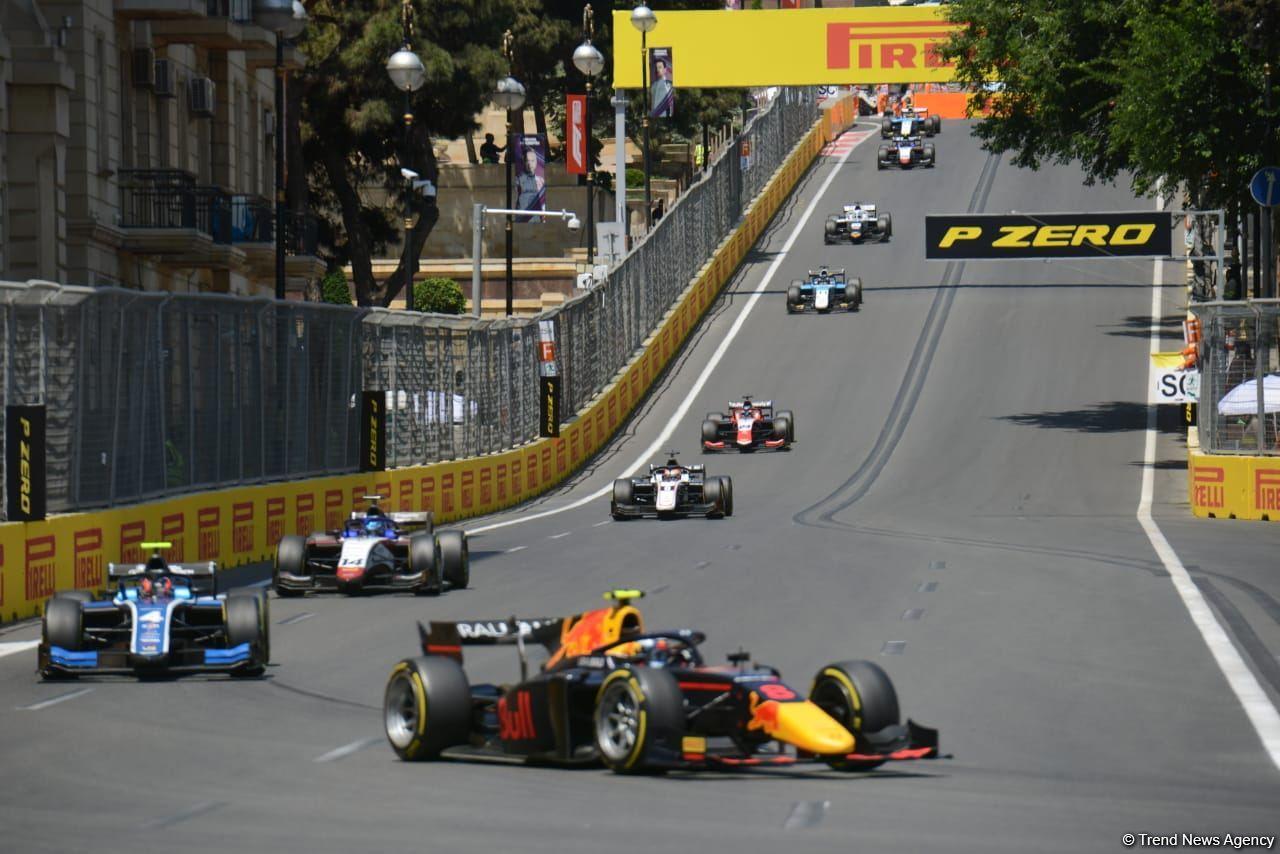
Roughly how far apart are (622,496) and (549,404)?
8.24 meters

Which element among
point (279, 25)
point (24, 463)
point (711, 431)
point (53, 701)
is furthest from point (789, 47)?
point (53, 701)

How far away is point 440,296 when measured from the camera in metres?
72.6

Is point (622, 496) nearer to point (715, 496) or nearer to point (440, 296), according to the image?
point (715, 496)

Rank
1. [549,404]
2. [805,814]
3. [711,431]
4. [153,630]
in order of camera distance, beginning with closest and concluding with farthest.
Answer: [805,814], [153,630], [549,404], [711,431]

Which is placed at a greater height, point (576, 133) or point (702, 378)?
point (576, 133)

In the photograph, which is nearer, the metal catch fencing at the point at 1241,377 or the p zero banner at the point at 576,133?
the metal catch fencing at the point at 1241,377

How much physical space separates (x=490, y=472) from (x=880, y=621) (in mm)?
19468

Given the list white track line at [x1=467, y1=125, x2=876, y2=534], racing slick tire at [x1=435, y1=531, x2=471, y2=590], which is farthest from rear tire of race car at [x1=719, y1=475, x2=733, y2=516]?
racing slick tire at [x1=435, y1=531, x2=471, y2=590]

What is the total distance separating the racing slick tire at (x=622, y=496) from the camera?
113ft

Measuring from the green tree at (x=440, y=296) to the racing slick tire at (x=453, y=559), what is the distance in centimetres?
5009

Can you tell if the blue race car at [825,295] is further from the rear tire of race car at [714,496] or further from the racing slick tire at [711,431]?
the rear tire of race car at [714,496]

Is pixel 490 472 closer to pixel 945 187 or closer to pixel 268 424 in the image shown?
pixel 268 424

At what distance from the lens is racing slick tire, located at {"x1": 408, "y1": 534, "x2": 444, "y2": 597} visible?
838 inches

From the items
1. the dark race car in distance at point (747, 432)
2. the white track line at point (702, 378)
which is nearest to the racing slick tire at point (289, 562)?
the white track line at point (702, 378)
